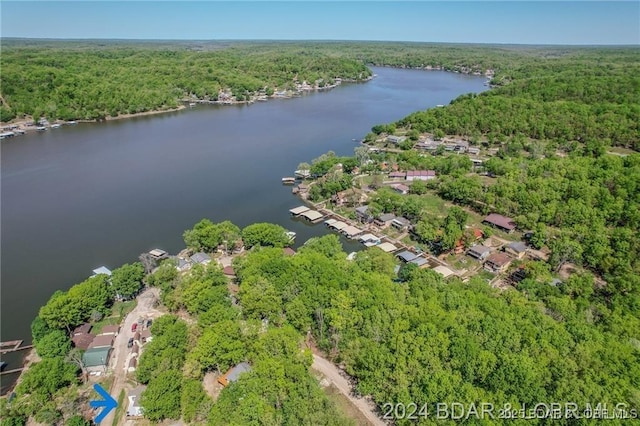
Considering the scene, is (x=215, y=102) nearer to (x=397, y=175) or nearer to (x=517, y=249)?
(x=397, y=175)

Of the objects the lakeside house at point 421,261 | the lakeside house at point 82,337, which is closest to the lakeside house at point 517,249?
the lakeside house at point 421,261

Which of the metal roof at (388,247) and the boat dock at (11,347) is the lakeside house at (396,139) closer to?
the metal roof at (388,247)

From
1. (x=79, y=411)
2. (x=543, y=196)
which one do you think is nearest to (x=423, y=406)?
(x=79, y=411)

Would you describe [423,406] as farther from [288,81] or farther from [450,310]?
[288,81]

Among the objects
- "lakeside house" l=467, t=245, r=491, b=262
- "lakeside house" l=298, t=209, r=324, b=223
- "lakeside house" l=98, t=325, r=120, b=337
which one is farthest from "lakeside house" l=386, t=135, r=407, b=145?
"lakeside house" l=98, t=325, r=120, b=337

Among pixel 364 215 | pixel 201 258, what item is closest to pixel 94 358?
pixel 201 258

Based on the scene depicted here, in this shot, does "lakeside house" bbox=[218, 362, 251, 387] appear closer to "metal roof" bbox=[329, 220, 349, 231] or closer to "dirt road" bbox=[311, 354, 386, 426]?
"dirt road" bbox=[311, 354, 386, 426]
